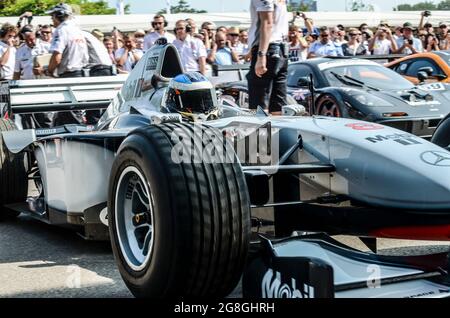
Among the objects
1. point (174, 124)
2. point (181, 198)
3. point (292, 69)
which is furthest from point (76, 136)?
point (292, 69)

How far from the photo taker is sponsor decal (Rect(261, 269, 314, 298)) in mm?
Answer: 2969

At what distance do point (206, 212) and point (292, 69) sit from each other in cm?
822

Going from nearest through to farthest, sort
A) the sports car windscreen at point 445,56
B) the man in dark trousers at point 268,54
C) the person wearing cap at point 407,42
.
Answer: the man in dark trousers at point 268,54
the sports car windscreen at point 445,56
the person wearing cap at point 407,42

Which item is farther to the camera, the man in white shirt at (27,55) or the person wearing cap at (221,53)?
the person wearing cap at (221,53)

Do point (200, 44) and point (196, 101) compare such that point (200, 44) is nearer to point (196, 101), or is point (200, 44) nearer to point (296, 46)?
point (296, 46)

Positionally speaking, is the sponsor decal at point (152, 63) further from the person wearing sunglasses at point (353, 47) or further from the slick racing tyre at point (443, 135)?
the person wearing sunglasses at point (353, 47)

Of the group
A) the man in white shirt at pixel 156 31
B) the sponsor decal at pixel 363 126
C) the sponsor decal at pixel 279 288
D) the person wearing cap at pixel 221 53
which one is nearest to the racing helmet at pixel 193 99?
the sponsor decal at pixel 363 126

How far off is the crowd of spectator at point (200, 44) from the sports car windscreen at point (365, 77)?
3.60 feet

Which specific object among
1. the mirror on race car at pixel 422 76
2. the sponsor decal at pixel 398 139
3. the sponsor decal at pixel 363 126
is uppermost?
the sponsor decal at pixel 363 126

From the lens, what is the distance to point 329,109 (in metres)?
9.74

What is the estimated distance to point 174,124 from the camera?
366 centimetres

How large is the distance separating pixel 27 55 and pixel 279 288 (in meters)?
8.71

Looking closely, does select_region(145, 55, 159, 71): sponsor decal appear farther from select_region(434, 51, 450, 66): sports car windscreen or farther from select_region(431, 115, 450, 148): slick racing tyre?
select_region(434, 51, 450, 66): sports car windscreen

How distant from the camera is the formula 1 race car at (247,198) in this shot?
128 inches
